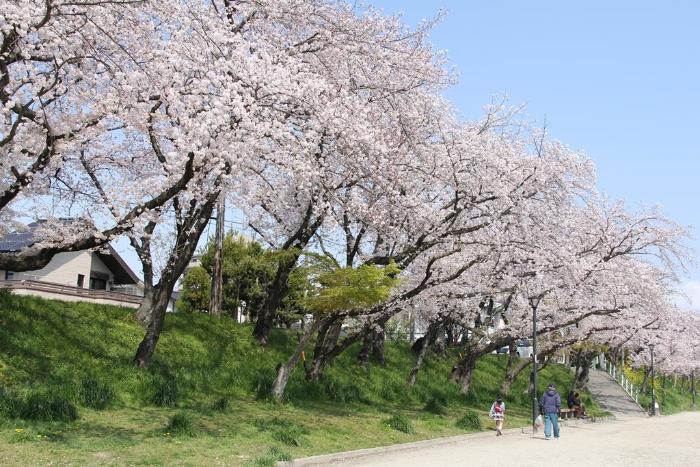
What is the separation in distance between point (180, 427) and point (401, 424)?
675cm

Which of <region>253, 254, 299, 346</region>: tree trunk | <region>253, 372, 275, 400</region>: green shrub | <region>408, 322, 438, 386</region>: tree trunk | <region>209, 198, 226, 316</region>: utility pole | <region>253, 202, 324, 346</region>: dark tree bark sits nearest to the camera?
<region>253, 372, 275, 400</region>: green shrub

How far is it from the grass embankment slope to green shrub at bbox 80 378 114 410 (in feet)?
0.10

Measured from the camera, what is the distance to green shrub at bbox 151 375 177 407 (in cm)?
1578

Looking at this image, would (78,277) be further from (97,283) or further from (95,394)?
(95,394)

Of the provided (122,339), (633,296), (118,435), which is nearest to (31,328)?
(122,339)

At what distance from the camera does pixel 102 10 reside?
11094 mm

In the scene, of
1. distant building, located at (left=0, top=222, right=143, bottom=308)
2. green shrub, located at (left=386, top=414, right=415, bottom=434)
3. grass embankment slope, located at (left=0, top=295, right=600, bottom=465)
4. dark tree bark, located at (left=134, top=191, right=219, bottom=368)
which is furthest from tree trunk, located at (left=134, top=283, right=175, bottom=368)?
distant building, located at (left=0, top=222, right=143, bottom=308)

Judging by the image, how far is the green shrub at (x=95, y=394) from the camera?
1425 centimetres

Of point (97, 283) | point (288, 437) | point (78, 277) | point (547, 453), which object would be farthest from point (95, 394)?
point (97, 283)

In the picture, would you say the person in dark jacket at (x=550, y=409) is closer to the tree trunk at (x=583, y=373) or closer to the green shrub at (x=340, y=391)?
the green shrub at (x=340, y=391)

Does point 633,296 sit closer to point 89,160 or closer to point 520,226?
point 520,226

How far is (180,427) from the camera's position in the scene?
12469mm

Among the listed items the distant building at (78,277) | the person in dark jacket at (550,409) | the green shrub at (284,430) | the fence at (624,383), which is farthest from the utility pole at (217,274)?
the fence at (624,383)

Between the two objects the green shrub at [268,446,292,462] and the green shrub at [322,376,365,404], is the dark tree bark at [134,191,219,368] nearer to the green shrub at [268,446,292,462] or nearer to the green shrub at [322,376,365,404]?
the green shrub at [322,376,365,404]
